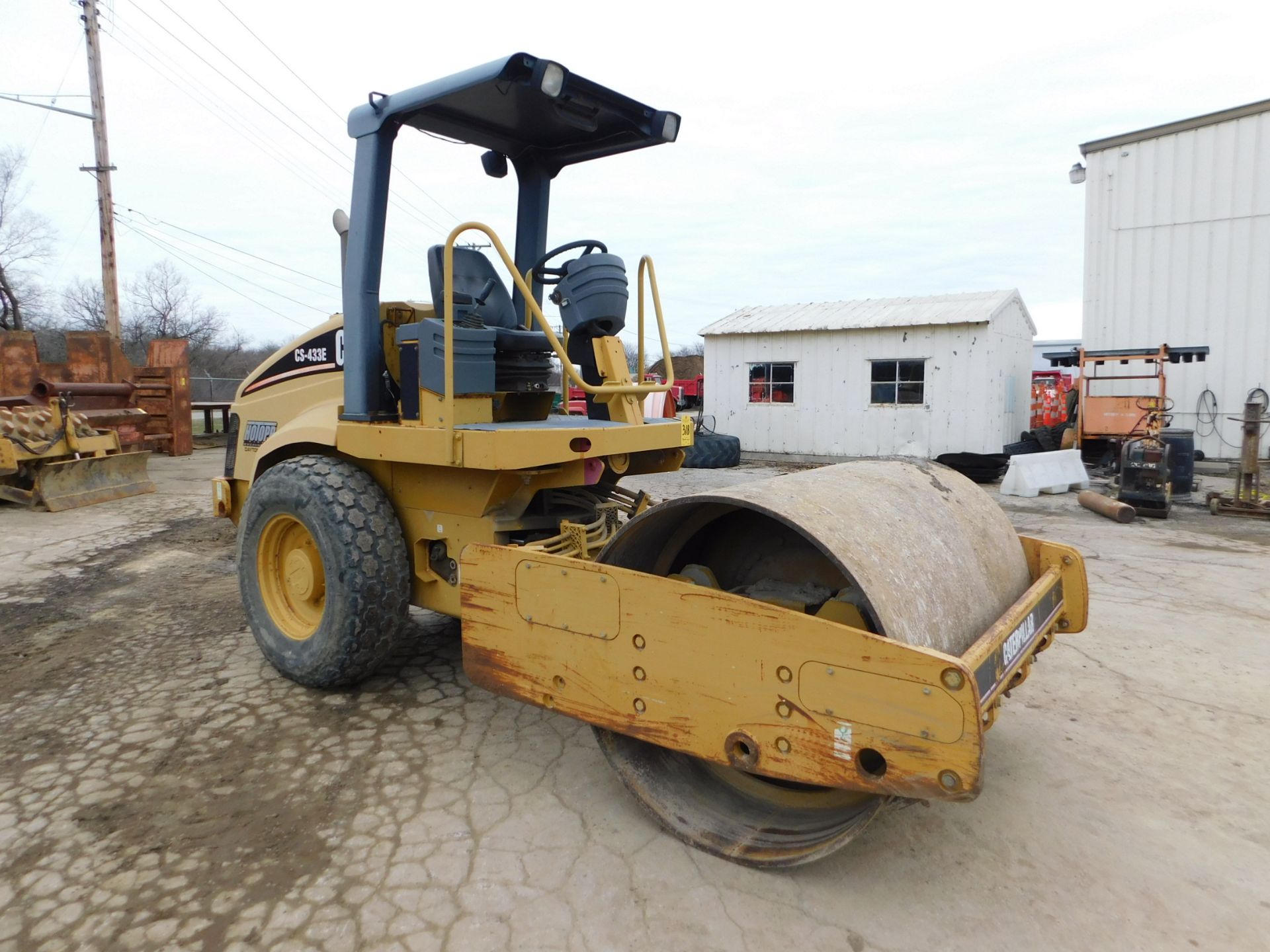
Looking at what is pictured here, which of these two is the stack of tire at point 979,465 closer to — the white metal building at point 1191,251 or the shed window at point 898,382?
the shed window at point 898,382

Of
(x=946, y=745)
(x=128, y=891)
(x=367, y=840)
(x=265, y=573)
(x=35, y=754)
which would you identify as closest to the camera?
(x=946, y=745)

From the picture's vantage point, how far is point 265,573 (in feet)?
13.1

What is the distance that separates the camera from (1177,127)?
45.4 ft

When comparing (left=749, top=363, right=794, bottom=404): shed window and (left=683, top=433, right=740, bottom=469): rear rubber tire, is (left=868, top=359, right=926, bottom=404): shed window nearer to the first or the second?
(left=749, top=363, right=794, bottom=404): shed window

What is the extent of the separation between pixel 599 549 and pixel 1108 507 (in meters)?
7.36

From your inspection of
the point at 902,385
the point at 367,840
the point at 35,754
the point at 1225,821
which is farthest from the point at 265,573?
the point at 902,385

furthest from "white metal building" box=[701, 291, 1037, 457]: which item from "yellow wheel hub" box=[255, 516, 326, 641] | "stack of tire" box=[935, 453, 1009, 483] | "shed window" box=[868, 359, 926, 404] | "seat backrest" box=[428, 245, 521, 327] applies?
"yellow wheel hub" box=[255, 516, 326, 641]

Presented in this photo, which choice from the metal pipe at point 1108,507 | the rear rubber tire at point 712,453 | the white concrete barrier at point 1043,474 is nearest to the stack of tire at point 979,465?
the white concrete barrier at point 1043,474

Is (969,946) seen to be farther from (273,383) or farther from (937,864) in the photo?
(273,383)

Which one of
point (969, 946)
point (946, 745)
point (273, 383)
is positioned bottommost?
point (969, 946)

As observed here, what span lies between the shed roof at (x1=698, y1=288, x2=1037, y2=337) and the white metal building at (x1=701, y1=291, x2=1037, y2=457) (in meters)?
0.03

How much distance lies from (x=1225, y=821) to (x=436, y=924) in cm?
254

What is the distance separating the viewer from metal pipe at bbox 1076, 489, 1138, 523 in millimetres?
8578

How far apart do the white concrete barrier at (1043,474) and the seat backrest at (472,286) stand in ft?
28.3
